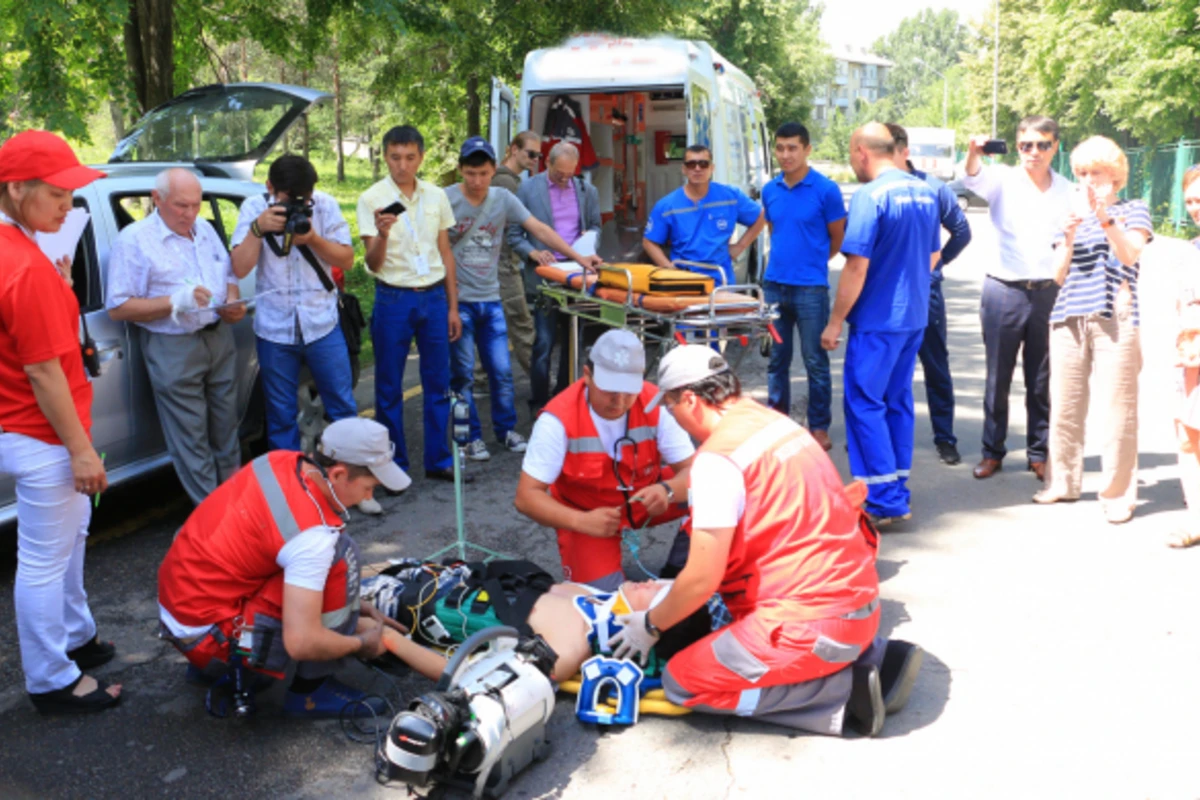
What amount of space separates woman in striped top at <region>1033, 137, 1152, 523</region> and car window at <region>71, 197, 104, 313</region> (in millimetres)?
4947

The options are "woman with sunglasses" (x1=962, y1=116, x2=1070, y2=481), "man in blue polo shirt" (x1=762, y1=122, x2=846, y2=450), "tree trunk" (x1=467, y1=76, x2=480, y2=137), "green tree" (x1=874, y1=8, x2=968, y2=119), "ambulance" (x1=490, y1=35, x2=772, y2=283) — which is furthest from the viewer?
"green tree" (x1=874, y1=8, x2=968, y2=119)

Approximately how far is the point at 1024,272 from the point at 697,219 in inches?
84.1

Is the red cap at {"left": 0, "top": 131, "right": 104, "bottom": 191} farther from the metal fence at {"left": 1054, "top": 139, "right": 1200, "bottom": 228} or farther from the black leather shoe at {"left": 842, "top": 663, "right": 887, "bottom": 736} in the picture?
the metal fence at {"left": 1054, "top": 139, "right": 1200, "bottom": 228}

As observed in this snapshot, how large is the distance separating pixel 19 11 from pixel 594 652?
8.12 meters

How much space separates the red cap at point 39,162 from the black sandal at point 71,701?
177 centimetres

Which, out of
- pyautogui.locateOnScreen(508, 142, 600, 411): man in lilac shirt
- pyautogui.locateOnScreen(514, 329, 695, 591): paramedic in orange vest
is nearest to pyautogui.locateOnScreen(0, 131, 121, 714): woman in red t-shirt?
pyautogui.locateOnScreen(514, 329, 695, 591): paramedic in orange vest

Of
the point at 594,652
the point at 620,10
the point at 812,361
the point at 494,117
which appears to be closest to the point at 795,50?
the point at 620,10

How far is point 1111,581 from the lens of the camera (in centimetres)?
498

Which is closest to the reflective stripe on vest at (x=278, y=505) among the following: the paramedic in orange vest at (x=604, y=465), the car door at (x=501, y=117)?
the paramedic in orange vest at (x=604, y=465)

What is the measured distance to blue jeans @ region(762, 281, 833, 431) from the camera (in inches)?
279

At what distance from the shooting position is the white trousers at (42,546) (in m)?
3.64

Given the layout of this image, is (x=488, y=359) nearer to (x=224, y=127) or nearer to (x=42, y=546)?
(x=224, y=127)

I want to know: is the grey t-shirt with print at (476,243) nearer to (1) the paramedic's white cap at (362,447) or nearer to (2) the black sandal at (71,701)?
(1) the paramedic's white cap at (362,447)

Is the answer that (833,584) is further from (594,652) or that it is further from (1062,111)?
(1062,111)
